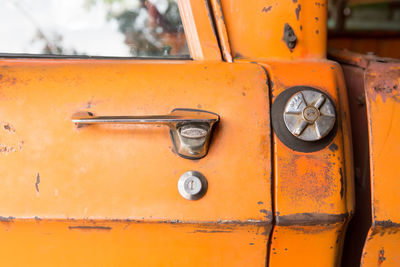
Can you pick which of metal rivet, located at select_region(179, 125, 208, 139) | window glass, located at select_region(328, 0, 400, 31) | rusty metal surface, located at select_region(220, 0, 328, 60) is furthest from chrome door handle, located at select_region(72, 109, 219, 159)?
window glass, located at select_region(328, 0, 400, 31)

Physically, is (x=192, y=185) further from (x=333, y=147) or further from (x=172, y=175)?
(x=333, y=147)

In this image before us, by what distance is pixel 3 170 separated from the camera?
0.86 metres

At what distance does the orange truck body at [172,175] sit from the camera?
0.85 meters

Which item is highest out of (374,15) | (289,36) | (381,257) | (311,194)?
(374,15)

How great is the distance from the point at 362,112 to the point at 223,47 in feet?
1.35

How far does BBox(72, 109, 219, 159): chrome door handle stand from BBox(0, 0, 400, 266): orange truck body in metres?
0.02

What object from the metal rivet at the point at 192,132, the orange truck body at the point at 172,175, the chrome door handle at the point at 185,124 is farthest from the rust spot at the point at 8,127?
the metal rivet at the point at 192,132

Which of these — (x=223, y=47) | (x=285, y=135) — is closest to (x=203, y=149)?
(x=285, y=135)

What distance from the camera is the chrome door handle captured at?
0.83 meters

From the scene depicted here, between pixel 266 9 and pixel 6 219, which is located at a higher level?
pixel 266 9

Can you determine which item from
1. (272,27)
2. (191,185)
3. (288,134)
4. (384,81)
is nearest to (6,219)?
(191,185)

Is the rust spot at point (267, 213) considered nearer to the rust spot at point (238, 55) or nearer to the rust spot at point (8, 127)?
the rust spot at point (238, 55)

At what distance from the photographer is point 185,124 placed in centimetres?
84

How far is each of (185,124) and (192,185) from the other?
0.45 feet
